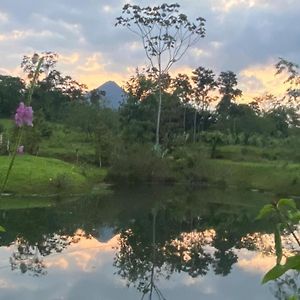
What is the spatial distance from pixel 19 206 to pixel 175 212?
5.56 metres

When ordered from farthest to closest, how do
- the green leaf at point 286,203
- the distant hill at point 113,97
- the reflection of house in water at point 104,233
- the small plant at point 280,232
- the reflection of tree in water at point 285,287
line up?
the distant hill at point 113,97 < the reflection of house in water at point 104,233 < the reflection of tree in water at point 285,287 < the green leaf at point 286,203 < the small plant at point 280,232

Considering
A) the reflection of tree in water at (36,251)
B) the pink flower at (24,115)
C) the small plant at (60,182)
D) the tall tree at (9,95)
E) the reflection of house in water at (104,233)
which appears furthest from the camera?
the tall tree at (9,95)

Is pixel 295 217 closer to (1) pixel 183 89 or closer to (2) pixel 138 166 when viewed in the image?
(2) pixel 138 166

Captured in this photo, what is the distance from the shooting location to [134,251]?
1250cm

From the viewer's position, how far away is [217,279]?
10305 mm

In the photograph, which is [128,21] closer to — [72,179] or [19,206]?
[72,179]

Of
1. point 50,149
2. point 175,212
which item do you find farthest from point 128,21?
point 175,212

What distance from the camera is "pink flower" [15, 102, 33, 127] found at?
1.80 meters

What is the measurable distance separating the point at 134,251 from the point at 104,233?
8.61ft

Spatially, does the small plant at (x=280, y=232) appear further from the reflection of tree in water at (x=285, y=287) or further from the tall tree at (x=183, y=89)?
the tall tree at (x=183, y=89)

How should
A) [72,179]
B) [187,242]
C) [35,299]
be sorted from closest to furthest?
[35,299] < [187,242] < [72,179]

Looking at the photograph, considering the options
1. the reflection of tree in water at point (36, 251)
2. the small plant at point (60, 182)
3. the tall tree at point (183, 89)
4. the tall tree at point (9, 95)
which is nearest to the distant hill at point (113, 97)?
the tall tree at point (183, 89)

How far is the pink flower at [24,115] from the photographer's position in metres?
1.80

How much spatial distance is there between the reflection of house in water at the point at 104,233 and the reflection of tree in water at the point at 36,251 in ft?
1.19
